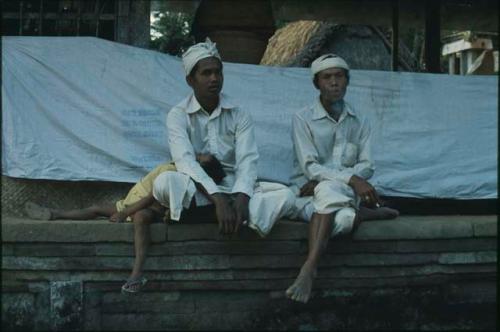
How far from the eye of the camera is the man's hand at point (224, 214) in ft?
15.0

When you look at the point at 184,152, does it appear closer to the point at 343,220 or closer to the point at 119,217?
the point at 119,217

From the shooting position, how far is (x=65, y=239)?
487cm

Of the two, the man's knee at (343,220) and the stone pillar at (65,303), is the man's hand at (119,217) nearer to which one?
the stone pillar at (65,303)

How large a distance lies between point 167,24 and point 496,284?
25.2ft

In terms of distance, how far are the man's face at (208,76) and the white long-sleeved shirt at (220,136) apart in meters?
0.12

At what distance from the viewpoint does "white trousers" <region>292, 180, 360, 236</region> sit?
4781 millimetres

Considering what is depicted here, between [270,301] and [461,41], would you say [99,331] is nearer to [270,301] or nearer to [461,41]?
[270,301]

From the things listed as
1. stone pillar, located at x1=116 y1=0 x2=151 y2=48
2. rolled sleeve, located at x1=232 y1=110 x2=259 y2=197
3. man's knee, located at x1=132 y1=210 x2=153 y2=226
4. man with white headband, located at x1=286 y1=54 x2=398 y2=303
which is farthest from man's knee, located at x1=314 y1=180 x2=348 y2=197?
stone pillar, located at x1=116 y1=0 x2=151 y2=48

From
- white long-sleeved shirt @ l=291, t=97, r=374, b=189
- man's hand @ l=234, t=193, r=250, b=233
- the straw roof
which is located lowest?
man's hand @ l=234, t=193, r=250, b=233

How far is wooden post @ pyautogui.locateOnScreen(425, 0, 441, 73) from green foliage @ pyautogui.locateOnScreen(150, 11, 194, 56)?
13.9ft

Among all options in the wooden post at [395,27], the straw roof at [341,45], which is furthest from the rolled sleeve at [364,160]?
the straw roof at [341,45]

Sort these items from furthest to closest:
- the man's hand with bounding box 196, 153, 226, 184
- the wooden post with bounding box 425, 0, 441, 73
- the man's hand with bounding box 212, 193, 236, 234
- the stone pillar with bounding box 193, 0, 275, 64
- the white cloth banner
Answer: the wooden post with bounding box 425, 0, 441, 73 < the stone pillar with bounding box 193, 0, 275, 64 < the white cloth banner < the man's hand with bounding box 196, 153, 226, 184 < the man's hand with bounding box 212, 193, 236, 234

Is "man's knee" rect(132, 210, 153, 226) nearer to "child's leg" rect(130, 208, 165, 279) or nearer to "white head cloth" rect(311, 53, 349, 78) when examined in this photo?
"child's leg" rect(130, 208, 165, 279)

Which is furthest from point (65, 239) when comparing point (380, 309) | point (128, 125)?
point (380, 309)
